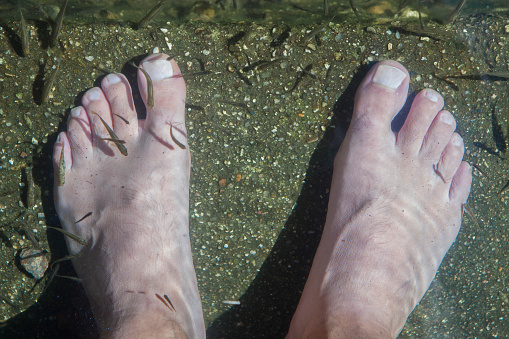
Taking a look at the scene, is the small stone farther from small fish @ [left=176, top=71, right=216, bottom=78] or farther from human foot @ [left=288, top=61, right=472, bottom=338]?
human foot @ [left=288, top=61, right=472, bottom=338]

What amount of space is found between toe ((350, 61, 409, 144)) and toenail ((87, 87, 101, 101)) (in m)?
1.40

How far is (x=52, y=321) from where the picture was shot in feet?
6.86

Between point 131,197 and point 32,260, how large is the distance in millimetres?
699

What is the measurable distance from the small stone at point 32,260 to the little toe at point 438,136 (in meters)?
2.27

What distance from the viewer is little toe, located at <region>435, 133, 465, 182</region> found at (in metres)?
1.97

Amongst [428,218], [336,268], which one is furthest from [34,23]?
[428,218]

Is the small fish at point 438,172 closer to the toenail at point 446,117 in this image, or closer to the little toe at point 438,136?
the little toe at point 438,136

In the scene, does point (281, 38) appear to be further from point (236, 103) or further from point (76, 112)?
point (76, 112)

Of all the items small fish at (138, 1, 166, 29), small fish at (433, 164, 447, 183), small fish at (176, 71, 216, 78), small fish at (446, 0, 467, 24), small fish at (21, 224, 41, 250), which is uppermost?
small fish at (138, 1, 166, 29)

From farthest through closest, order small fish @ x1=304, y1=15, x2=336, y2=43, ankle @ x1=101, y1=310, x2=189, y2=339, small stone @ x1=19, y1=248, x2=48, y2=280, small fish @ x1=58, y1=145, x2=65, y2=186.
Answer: small stone @ x1=19, y1=248, x2=48, y2=280, small fish @ x1=58, y1=145, x2=65, y2=186, small fish @ x1=304, y1=15, x2=336, y2=43, ankle @ x1=101, y1=310, x2=189, y2=339

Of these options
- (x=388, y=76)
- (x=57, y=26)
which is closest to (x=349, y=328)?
(x=388, y=76)

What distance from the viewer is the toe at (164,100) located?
179 centimetres

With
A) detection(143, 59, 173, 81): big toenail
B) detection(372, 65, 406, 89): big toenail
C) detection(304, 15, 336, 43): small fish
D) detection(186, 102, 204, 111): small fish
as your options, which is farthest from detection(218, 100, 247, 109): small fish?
detection(372, 65, 406, 89): big toenail

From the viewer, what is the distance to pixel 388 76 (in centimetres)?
182
